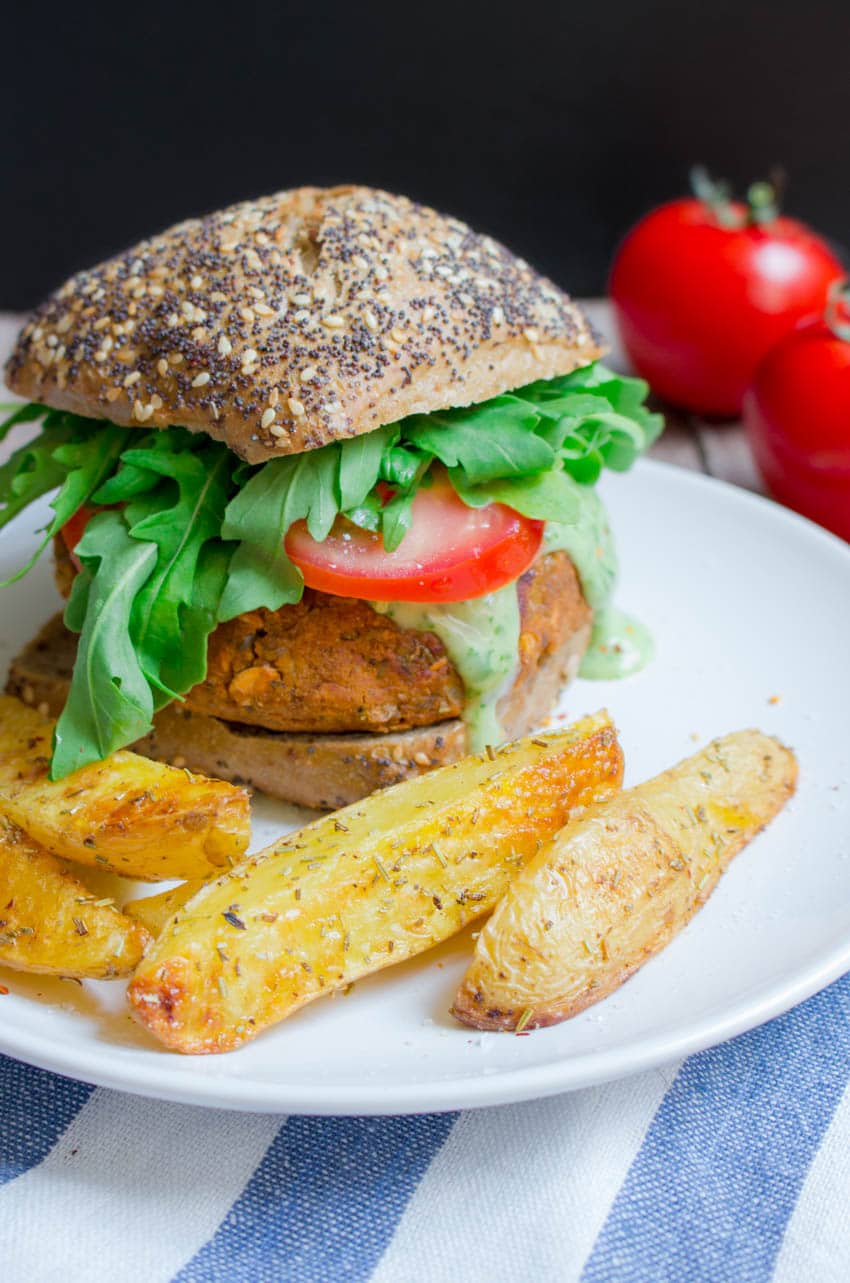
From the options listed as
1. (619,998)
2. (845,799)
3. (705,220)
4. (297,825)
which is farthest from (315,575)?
(705,220)

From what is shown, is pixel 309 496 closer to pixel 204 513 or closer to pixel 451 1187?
pixel 204 513

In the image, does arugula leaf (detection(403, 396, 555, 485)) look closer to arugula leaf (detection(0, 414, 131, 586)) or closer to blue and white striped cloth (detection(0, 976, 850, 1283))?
arugula leaf (detection(0, 414, 131, 586))

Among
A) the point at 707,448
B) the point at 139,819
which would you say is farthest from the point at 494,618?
the point at 707,448

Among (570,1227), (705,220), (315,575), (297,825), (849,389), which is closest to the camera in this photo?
(570,1227)

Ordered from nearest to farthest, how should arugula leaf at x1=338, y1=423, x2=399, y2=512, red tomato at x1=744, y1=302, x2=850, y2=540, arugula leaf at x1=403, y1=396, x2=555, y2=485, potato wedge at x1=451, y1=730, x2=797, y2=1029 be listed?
potato wedge at x1=451, y1=730, x2=797, y2=1029, arugula leaf at x1=338, y1=423, x2=399, y2=512, arugula leaf at x1=403, y1=396, x2=555, y2=485, red tomato at x1=744, y1=302, x2=850, y2=540

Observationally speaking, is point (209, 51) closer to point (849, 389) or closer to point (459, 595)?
point (849, 389)

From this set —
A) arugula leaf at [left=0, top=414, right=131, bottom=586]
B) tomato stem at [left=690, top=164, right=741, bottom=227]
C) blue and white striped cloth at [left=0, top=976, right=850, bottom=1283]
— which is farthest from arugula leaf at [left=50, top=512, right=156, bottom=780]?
tomato stem at [left=690, top=164, right=741, bottom=227]
